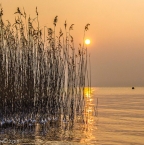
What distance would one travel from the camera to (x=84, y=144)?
6688 millimetres

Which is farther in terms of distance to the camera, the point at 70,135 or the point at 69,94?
the point at 69,94

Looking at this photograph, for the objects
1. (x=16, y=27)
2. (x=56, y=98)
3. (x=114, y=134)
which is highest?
(x=16, y=27)

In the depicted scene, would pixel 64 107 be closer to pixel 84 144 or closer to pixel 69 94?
Result: pixel 69 94

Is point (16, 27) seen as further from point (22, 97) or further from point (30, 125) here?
point (30, 125)

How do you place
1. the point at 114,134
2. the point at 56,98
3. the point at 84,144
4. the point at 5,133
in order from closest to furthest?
the point at 84,144
the point at 5,133
the point at 114,134
the point at 56,98

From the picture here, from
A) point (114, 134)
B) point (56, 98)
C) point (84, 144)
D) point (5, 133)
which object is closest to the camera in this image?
point (84, 144)

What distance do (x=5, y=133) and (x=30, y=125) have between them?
26.5 inches

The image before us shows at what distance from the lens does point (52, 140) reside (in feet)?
22.6

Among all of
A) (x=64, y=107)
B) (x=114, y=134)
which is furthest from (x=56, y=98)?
(x=114, y=134)

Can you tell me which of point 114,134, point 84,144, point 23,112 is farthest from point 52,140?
point 114,134

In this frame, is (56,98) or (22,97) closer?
(22,97)

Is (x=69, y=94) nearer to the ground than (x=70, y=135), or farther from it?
farther from it

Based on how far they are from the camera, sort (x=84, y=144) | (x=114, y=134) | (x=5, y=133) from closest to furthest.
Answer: (x=84, y=144) → (x=5, y=133) → (x=114, y=134)

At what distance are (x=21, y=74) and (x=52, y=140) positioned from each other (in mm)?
1528
